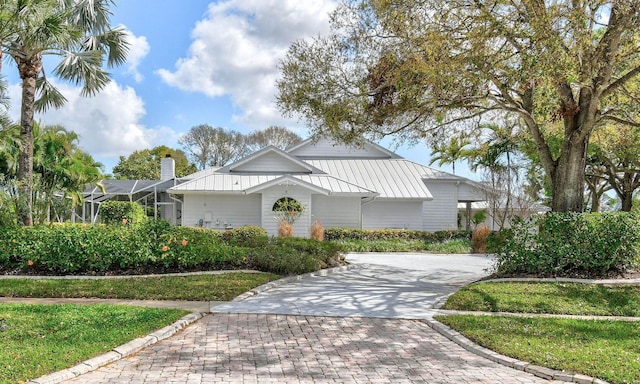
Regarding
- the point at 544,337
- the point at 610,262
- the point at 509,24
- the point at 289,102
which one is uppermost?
the point at 509,24

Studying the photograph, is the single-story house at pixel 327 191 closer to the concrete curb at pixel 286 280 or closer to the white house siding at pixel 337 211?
the white house siding at pixel 337 211

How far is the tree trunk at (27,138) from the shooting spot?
13.7m

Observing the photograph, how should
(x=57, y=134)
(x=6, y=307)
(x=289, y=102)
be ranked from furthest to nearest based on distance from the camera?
(x=57, y=134), (x=289, y=102), (x=6, y=307)

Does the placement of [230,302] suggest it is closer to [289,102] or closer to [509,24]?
[289,102]


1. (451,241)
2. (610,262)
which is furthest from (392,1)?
(451,241)

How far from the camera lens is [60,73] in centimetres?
1539

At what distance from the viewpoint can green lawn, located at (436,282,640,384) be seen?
5.61 metres

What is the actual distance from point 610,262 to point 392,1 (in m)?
7.23

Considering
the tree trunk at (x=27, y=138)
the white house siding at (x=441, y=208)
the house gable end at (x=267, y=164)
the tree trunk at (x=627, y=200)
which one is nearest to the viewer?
the tree trunk at (x=27, y=138)

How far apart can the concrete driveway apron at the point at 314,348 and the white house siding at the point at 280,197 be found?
12.1 meters

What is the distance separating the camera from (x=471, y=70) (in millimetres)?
10461

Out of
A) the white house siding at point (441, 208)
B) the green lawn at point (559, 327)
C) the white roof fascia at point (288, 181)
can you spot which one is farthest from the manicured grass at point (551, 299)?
the white house siding at point (441, 208)

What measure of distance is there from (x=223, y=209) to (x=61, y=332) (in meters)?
17.4

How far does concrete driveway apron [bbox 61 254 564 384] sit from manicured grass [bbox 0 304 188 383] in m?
0.41
